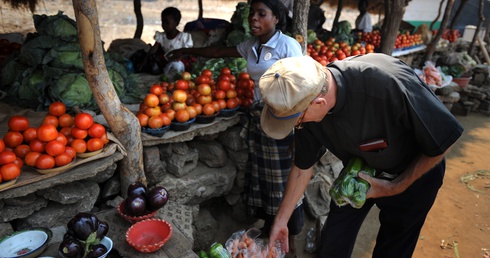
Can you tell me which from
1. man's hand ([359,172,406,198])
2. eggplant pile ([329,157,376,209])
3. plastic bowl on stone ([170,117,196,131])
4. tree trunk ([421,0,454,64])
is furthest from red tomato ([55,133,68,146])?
tree trunk ([421,0,454,64])

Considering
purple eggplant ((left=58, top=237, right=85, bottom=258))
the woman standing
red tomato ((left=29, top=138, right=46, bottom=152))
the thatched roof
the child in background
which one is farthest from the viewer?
the thatched roof

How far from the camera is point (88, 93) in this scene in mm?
3037

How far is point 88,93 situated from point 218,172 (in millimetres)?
1511

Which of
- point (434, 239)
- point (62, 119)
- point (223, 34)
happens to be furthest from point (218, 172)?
point (223, 34)

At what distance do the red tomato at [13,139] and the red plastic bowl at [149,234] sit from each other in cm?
99

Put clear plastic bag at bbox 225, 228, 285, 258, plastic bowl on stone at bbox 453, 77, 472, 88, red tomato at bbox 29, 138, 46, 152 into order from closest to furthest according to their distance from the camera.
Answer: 1. red tomato at bbox 29, 138, 46, 152
2. clear plastic bag at bbox 225, 228, 285, 258
3. plastic bowl on stone at bbox 453, 77, 472, 88

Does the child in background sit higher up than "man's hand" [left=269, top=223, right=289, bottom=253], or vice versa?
the child in background

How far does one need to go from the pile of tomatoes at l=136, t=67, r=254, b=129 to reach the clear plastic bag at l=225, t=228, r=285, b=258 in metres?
1.13

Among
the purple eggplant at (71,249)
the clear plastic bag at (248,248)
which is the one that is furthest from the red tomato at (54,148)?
the clear plastic bag at (248,248)

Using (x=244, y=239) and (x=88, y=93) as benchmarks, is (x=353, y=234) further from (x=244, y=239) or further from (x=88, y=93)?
(x=88, y=93)

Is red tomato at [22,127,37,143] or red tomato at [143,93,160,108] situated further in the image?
red tomato at [143,93,160,108]

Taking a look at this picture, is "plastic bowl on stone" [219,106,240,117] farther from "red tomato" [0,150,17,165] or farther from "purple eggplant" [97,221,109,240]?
"red tomato" [0,150,17,165]

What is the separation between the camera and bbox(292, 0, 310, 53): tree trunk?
12.5ft

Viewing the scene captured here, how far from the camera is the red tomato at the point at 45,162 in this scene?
6.78 ft
